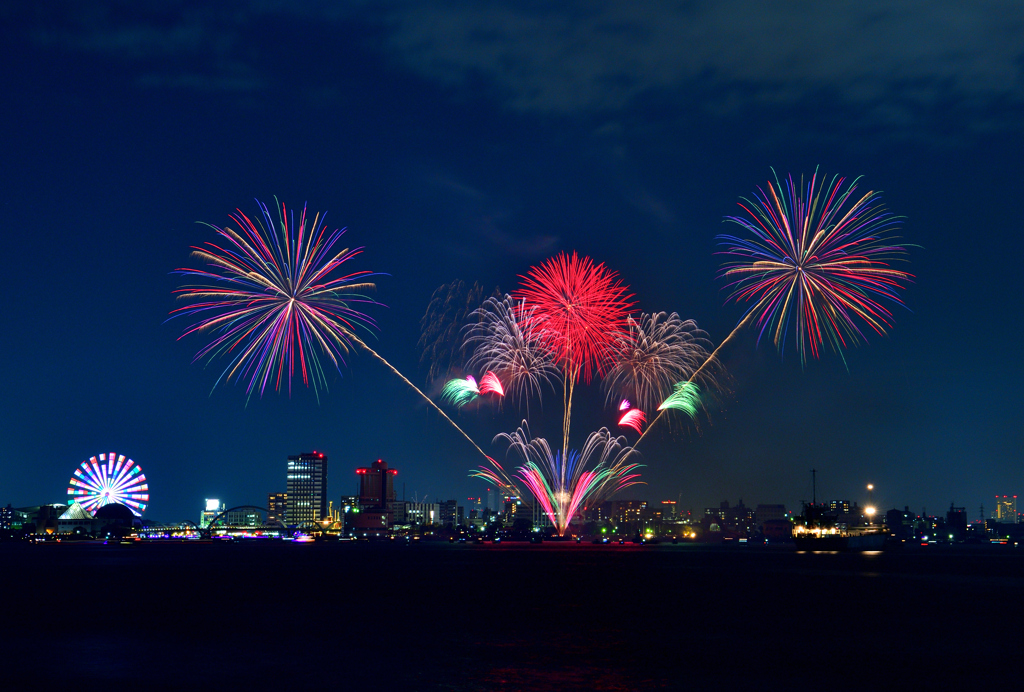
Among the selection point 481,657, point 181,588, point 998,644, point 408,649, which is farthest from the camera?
point 181,588

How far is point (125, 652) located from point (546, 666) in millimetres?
17935

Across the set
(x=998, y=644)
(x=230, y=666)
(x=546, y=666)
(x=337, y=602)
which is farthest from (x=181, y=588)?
(x=998, y=644)

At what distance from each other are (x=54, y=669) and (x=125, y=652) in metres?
4.61

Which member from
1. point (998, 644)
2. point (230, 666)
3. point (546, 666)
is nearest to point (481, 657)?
point (546, 666)

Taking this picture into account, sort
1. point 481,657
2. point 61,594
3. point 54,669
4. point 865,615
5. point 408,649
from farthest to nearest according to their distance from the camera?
point 61,594, point 865,615, point 408,649, point 481,657, point 54,669

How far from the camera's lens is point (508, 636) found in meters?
42.4

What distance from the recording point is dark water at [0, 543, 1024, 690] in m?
31.2

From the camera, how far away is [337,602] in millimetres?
61094

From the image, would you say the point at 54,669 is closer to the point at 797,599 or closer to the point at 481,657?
the point at 481,657

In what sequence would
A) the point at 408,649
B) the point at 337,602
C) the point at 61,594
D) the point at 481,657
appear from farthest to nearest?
the point at 61,594, the point at 337,602, the point at 408,649, the point at 481,657

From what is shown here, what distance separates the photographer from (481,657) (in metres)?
35.5

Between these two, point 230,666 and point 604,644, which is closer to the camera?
point 230,666

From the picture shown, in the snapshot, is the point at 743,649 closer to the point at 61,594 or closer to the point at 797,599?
the point at 797,599

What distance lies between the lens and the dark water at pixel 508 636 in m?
Answer: 31.2
